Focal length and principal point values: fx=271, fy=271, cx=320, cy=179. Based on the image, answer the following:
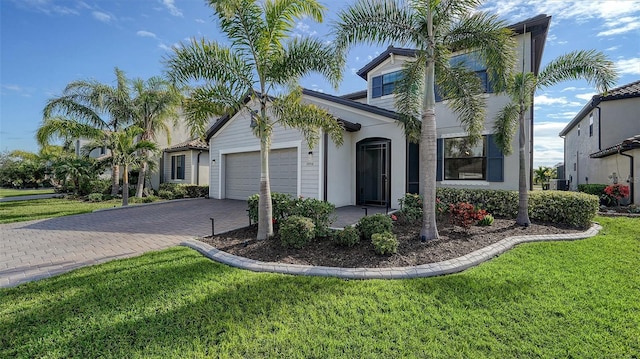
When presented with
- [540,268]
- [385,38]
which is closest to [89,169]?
[385,38]

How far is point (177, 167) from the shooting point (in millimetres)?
20797

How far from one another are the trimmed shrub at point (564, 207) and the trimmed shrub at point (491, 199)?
494mm

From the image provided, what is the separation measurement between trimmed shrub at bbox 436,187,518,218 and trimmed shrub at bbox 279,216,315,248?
5619 millimetres

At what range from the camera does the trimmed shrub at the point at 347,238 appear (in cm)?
593

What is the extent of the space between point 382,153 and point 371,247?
250 inches

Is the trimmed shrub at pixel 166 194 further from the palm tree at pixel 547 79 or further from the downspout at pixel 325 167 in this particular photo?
the palm tree at pixel 547 79

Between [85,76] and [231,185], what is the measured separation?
10.3 metres

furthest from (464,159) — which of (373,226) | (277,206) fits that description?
(277,206)

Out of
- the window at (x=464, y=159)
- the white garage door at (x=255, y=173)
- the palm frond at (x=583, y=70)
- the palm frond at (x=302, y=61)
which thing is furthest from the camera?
the white garage door at (x=255, y=173)

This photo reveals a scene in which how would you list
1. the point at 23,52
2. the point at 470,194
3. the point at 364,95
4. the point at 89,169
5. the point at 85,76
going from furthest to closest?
the point at 89,169 → the point at 364,95 → the point at 85,76 → the point at 23,52 → the point at 470,194

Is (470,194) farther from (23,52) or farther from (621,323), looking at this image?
(23,52)

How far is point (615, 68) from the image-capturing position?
7223 mm

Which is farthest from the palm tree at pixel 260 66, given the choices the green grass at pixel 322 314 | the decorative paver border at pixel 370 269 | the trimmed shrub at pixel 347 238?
the green grass at pixel 322 314

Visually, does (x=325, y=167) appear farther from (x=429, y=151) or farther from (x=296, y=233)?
(x=296, y=233)
